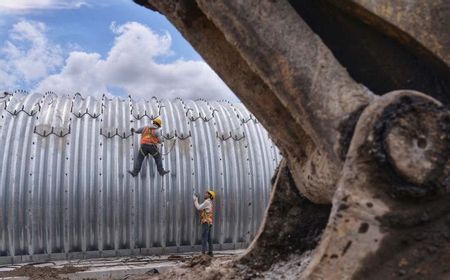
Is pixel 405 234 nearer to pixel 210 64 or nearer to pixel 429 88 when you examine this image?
pixel 429 88

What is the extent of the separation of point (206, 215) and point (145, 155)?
1.78 meters

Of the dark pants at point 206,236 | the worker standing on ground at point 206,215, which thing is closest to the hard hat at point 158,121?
the worker standing on ground at point 206,215

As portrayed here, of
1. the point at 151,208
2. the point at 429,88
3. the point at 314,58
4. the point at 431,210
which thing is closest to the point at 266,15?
the point at 314,58

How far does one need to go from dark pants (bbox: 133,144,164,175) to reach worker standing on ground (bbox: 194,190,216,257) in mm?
1043

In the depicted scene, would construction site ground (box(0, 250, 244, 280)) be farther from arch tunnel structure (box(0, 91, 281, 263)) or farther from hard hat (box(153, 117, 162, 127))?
hard hat (box(153, 117, 162, 127))

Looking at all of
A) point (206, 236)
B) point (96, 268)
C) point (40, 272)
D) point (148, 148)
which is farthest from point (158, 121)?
point (40, 272)

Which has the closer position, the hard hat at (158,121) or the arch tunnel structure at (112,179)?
the arch tunnel structure at (112,179)

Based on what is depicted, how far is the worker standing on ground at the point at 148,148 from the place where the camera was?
12555 mm

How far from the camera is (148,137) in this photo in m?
12.6

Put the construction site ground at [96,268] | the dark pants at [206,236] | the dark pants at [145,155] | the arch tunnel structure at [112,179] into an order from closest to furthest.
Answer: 1. the construction site ground at [96,268]
2. the arch tunnel structure at [112,179]
3. the dark pants at [145,155]
4. the dark pants at [206,236]

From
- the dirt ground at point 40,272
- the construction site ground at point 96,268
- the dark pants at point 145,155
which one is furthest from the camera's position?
the dark pants at point 145,155

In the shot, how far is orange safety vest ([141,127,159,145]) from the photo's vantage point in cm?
1261

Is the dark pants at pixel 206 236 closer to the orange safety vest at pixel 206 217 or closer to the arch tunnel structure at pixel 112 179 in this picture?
the orange safety vest at pixel 206 217

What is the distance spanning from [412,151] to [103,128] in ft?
36.8
